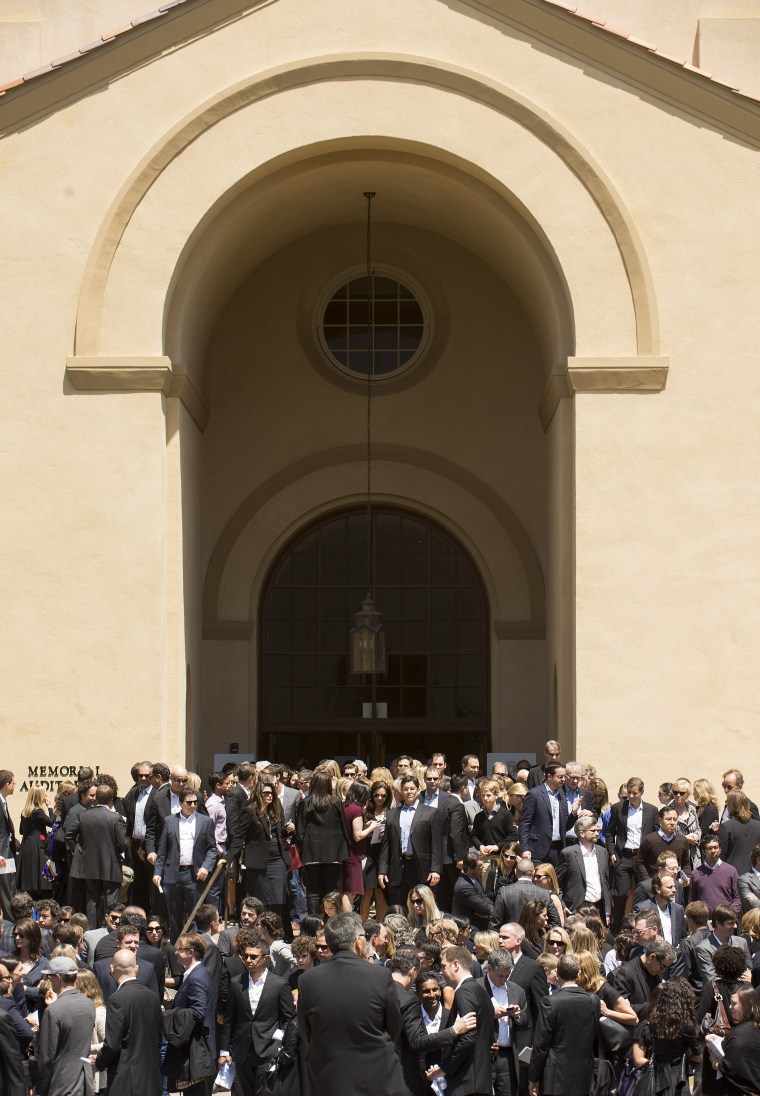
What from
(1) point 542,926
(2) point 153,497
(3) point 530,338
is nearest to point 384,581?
(3) point 530,338

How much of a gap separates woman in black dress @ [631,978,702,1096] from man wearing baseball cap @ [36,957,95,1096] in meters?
3.38

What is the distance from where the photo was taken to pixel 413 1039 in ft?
33.0

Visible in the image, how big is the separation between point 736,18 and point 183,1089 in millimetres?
15769

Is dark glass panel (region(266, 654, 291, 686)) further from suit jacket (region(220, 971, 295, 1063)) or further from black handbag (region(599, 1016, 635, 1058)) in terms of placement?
black handbag (region(599, 1016, 635, 1058))

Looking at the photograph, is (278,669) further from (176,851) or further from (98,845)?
(98,845)

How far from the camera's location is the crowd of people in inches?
400

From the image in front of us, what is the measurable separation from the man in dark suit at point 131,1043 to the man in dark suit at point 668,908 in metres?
3.81

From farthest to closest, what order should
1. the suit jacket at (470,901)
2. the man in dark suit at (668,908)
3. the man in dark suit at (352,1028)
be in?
the suit jacket at (470,901) < the man in dark suit at (668,908) < the man in dark suit at (352,1028)

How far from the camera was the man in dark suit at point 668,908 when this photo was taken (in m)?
12.6

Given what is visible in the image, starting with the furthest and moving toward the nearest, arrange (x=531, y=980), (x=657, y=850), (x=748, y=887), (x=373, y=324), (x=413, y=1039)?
(x=373, y=324) → (x=657, y=850) → (x=748, y=887) → (x=531, y=980) → (x=413, y=1039)

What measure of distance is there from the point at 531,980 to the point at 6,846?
6342 millimetres

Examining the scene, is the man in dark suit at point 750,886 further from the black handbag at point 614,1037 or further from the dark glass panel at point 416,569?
the dark glass panel at point 416,569

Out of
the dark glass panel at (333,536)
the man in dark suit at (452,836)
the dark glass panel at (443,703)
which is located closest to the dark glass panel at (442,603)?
the dark glass panel at (443,703)

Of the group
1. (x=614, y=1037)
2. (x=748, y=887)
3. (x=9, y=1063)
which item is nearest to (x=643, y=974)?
(x=614, y=1037)
